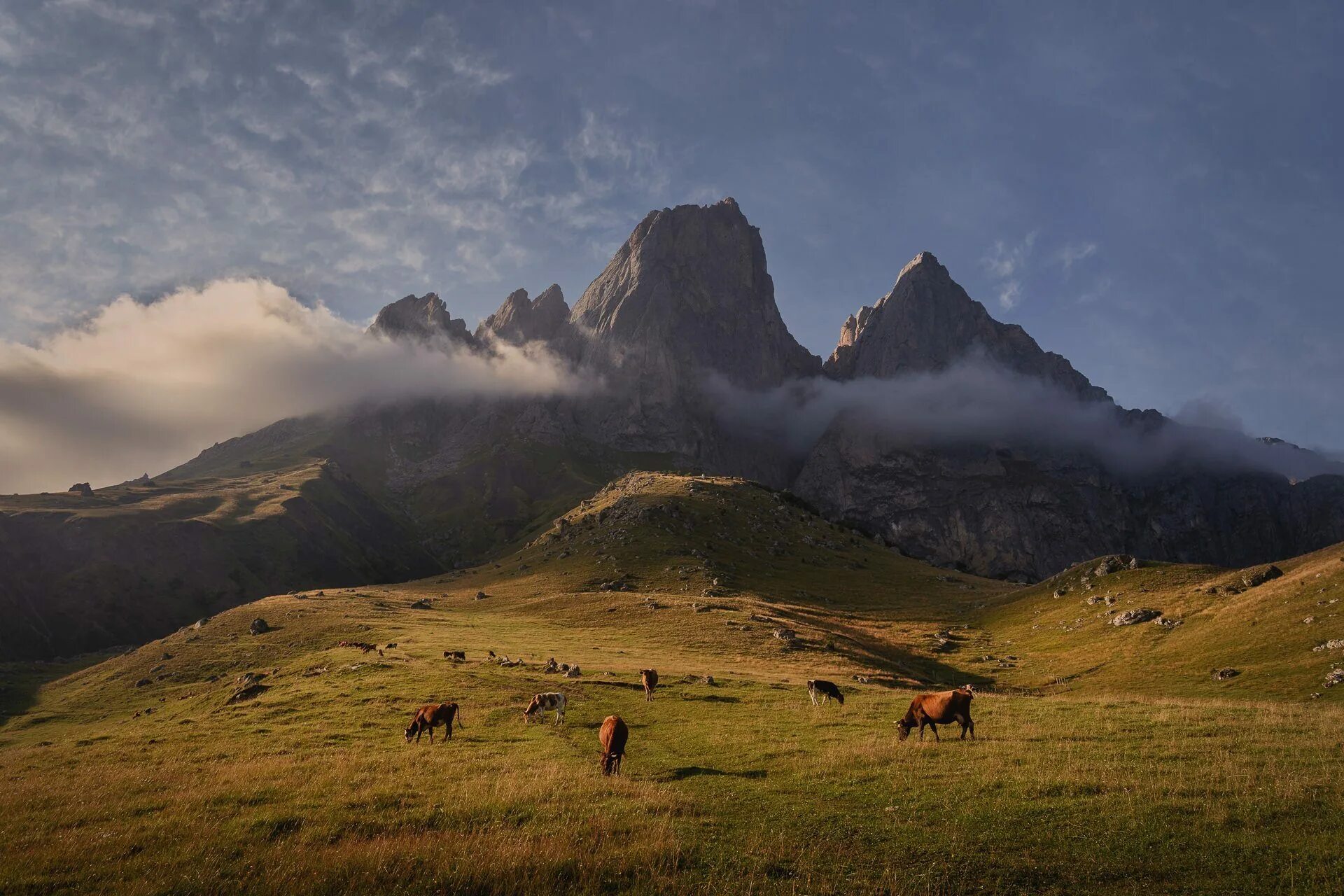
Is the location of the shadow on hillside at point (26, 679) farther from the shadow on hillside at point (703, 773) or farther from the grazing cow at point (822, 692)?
the grazing cow at point (822, 692)

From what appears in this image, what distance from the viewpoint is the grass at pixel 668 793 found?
14.7 meters

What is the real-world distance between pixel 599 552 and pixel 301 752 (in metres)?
128

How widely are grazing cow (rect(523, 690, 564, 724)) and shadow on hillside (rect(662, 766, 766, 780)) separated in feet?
42.7

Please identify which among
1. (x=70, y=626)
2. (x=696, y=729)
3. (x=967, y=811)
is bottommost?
(x=70, y=626)

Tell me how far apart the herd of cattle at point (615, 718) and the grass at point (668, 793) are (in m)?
0.87

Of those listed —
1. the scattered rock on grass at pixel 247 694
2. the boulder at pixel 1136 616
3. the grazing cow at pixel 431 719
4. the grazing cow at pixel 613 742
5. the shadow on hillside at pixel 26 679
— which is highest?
the grazing cow at pixel 613 742

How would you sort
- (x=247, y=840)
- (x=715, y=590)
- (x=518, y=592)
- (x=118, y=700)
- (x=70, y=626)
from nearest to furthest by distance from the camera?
1. (x=247, y=840)
2. (x=118, y=700)
3. (x=715, y=590)
4. (x=518, y=592)
5. (x=70, y=626)

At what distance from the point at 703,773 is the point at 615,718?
3963 mm

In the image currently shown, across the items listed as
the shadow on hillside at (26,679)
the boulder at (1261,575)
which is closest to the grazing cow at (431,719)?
the shadow on hillside at (26,679)

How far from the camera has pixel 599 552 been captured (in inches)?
6186

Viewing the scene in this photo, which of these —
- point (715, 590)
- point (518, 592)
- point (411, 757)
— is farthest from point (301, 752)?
point (518, 592)

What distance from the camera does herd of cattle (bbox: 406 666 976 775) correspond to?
2588 cm

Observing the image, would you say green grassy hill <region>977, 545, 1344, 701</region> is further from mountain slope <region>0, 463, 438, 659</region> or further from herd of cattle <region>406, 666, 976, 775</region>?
mountain slope <region>0, 463, 438, 659</region>

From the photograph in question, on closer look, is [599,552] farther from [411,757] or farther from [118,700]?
[411,757]
